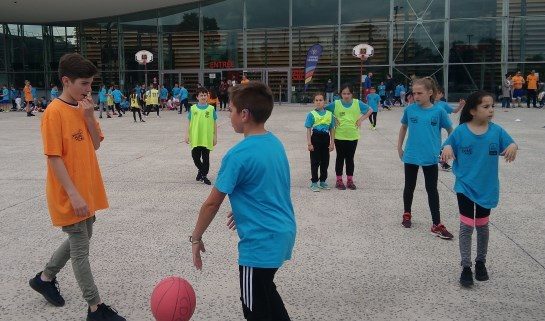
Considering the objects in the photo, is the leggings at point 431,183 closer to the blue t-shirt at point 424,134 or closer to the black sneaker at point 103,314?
the blue t-shirt at point 424,134

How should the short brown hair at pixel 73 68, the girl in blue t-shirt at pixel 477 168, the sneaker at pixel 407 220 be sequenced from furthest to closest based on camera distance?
the sneaker at pixel 407 220, the girl in blue t-shirt at pixel 477 168, the short brown hair at pixel 73 68

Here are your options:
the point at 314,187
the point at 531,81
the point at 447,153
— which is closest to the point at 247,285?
the point at 447,153

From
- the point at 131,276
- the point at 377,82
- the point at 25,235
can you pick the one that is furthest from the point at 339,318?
the point at 377,82

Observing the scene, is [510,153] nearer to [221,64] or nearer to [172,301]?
[172,301]

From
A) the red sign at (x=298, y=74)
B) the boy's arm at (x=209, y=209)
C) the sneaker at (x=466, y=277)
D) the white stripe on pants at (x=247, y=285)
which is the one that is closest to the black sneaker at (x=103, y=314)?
the boy's arm at (x=209, y=209)

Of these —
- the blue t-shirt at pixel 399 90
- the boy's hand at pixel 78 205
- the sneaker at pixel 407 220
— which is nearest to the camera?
the boy's hand at pixel 78 205

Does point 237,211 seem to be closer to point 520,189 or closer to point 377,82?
point 520,189

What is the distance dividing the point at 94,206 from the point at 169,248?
1605 millimetres

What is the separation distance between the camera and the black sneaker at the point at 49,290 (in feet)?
11.7

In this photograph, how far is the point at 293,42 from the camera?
28.7 m

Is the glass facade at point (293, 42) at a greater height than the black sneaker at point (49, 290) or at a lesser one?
greater

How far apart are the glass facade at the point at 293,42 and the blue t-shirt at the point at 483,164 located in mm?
23522

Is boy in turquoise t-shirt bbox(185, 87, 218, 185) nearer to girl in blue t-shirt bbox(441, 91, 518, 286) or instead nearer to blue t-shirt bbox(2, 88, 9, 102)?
girl in blue t-shirt bbox(441, 91, 518, 286)

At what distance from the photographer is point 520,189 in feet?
24.1
